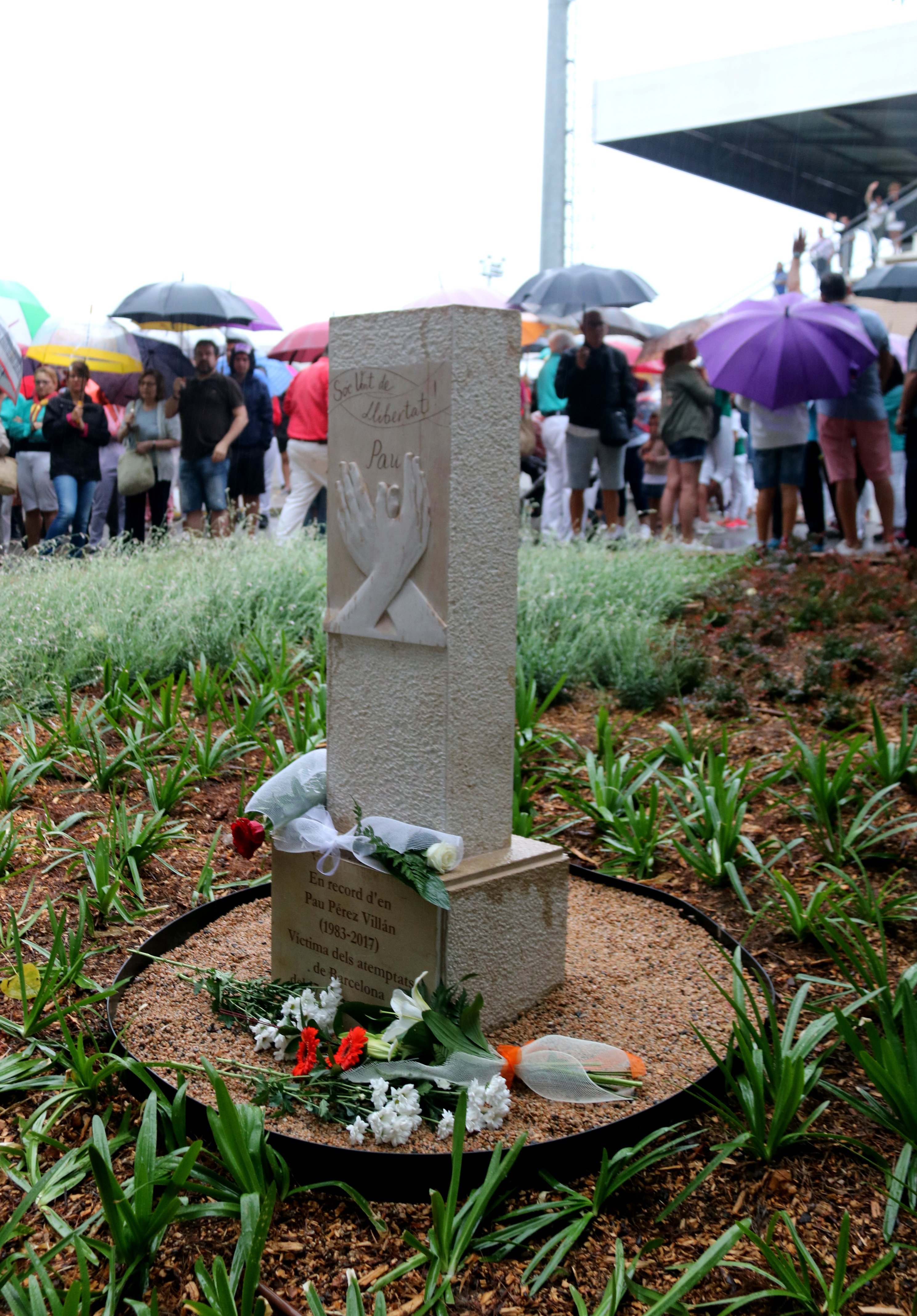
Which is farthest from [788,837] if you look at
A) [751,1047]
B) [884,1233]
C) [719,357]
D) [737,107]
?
[737,107]

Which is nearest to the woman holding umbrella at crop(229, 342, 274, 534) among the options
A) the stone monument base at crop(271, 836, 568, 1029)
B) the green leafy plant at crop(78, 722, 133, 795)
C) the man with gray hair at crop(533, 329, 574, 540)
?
the man with gray hair at crop(533, 329, 574, 540)

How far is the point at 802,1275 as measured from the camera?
1.84 meters

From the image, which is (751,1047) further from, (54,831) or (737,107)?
(737,107)

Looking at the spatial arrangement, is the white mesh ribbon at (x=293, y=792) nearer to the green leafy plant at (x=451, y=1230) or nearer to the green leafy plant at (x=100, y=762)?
the green leafy plant at (x=451, y=1230)

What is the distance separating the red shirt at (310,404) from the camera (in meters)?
8.47

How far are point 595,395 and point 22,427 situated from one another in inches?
184

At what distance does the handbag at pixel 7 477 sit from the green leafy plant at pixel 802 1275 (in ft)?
25.1

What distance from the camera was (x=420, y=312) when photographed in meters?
2.41

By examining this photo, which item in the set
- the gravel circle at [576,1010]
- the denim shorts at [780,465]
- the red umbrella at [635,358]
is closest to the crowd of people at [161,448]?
the denim shorts at [780,465]

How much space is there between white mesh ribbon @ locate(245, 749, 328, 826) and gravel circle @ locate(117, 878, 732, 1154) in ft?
1.53

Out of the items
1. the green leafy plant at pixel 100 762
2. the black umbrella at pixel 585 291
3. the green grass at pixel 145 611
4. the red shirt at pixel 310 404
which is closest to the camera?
the green leafy plant at pixel 100 762

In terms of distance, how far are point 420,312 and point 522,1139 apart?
167 cm

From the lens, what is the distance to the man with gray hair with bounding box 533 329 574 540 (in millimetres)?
10383

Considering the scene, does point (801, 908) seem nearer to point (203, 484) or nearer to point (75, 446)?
→ point (203, 484)
